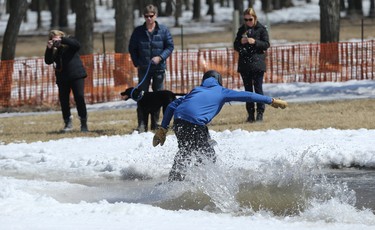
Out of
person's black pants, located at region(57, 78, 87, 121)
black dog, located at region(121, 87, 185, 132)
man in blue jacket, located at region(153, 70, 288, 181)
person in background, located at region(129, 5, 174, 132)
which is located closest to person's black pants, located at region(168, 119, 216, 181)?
man in blue jacket, located at region(153, 70, 288, 181)

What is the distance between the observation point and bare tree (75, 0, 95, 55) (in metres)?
28.4

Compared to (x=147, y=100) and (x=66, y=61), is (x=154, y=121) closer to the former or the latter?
(x=147, y=100)

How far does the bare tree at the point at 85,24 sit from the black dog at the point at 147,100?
1355cm

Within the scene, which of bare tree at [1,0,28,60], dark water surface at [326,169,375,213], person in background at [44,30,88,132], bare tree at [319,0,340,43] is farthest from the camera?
bare tree at [319,0,340,43]

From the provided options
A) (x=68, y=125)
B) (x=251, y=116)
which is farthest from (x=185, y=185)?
(x=68, y=125)

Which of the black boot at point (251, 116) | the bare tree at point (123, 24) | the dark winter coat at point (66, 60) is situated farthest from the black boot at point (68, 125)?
the bare tree at point (123, 24)

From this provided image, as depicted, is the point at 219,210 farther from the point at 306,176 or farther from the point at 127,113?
the point at 127,113

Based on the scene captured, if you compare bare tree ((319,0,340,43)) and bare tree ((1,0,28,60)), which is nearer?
bare tree ((1,0,28,60))

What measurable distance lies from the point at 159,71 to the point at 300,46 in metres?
11.7

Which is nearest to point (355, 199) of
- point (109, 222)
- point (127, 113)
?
point (109, 222)

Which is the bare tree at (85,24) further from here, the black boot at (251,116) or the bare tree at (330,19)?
the black boot at (251,116)

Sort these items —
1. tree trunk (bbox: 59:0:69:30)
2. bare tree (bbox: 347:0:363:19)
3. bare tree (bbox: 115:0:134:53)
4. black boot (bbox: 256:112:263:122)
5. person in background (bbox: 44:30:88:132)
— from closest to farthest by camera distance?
person in background (bbox: 44:30:88:132) → black boot (bbox: 256:112:263:122) → bare tree (bbox: 115:0:134:53) → bare tree (bbox: 347:0:363:19) → tree trunk (bbox: 59:0:69:30)

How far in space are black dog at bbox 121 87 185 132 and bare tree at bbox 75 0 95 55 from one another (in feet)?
44.4

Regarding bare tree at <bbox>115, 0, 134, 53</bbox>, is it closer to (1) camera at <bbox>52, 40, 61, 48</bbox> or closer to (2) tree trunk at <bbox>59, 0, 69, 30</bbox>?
(1) camera at <bbox>52, 40, 61, 48</bbox>
